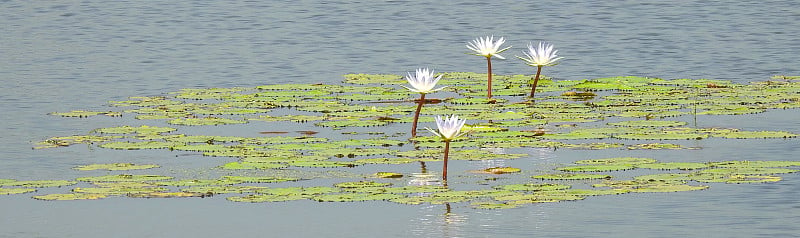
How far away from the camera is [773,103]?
16.8 meters

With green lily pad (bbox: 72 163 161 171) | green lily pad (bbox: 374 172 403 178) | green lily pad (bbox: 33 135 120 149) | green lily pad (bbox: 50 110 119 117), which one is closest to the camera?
green lily pad (bbox: 374 172 403 178)

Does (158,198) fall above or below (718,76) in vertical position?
below

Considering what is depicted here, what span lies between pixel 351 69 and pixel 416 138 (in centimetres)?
804

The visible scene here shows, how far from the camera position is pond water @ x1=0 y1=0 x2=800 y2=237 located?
1070 cm

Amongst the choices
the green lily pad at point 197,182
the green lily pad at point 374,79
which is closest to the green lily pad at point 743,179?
the green lily pad at point 197,182

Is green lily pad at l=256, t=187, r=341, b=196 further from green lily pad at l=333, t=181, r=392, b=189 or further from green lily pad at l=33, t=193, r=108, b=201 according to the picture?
green lily pad at l=33, t=193, r=108, b=201

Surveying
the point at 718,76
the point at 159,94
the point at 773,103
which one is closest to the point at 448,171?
the point at 773,103

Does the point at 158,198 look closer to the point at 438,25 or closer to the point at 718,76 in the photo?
the point at 718,76

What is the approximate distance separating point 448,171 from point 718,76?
9.15 m

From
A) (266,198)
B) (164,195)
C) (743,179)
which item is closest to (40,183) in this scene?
(164,195)

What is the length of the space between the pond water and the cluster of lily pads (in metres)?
0.17

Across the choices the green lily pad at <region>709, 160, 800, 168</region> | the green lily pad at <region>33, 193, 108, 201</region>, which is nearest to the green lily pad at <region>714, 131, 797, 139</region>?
the green lily pad at <region>709, 160, 800, 168</region>

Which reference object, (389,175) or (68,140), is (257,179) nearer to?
(389,175)

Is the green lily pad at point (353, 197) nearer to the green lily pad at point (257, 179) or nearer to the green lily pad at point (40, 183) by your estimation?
the green lily pad at point (257, 179)
